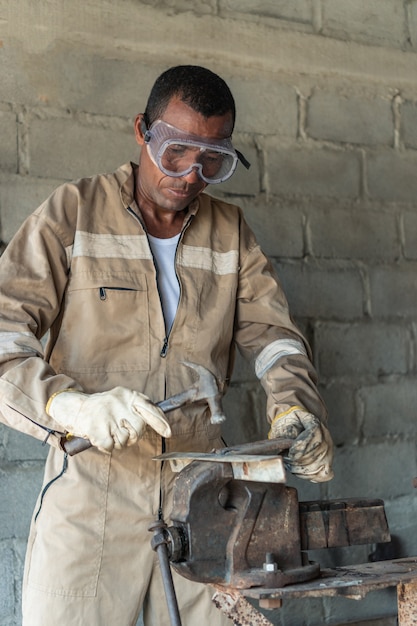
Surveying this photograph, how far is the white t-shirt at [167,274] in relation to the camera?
2480 mm

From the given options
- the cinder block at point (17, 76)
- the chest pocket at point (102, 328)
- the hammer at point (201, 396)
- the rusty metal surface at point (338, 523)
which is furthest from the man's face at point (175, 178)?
the rusty metal surface at point (338, 523)

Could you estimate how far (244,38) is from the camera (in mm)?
3348

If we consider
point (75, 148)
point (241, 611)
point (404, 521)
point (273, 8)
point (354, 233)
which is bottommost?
point (241, 611)

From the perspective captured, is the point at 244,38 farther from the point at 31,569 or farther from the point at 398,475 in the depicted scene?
the point at 31,569

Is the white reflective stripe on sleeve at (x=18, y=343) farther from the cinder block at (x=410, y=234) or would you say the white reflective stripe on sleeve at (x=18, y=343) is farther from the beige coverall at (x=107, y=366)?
the cinder block at (x=410, y=234)

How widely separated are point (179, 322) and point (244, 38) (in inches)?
57.4

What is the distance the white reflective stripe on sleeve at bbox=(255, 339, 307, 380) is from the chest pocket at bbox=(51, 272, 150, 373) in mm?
393

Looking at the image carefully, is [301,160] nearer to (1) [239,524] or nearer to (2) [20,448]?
(2) [20,448]

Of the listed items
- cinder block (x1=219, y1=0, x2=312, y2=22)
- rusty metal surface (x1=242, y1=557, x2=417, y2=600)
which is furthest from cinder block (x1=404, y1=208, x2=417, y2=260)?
rusty metal surface (x1=242, y1=557, x2=417, y2=600)

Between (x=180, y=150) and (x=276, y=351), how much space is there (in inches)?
26.4

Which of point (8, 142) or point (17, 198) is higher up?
point (8, 142)

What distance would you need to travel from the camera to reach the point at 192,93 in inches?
96.9

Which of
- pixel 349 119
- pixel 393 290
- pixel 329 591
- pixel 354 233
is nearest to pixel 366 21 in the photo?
pixel 349 119

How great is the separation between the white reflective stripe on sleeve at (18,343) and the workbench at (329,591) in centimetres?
78
